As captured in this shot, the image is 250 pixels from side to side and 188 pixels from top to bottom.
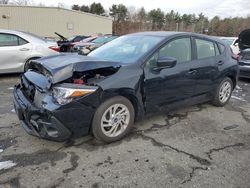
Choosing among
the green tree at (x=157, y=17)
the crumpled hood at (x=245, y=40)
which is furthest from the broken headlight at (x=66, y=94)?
the green tree at (x=157, y=17)

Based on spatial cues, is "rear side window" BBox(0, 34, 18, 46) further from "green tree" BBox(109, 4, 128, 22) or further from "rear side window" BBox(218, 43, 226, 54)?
"green tree" BBox(109, 4, 128, 22)

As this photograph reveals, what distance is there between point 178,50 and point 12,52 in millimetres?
5047

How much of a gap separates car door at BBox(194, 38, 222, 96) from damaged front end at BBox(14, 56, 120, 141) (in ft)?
5.80

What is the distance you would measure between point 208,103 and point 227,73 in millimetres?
754

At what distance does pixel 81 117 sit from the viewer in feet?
10.6

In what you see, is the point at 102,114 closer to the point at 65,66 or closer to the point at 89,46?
the point at 65,66

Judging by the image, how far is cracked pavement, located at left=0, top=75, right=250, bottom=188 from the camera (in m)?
2.79

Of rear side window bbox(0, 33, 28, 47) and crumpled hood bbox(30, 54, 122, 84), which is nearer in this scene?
crumpled hood bbox(30, 54, 122, 84)

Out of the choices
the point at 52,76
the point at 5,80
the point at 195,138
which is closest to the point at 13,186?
the point at 52,76

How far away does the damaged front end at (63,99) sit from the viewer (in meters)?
3.10

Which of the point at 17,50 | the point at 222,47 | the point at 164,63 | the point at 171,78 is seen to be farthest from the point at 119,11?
the point at 164,63

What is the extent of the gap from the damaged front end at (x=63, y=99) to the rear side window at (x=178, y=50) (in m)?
0.96

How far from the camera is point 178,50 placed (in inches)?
172

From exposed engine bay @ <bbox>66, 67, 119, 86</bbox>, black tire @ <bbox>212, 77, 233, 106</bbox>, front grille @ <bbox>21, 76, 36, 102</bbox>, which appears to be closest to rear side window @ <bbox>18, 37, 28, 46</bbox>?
front grille @ <bbox>21, 76, 36, 102</bbox>
